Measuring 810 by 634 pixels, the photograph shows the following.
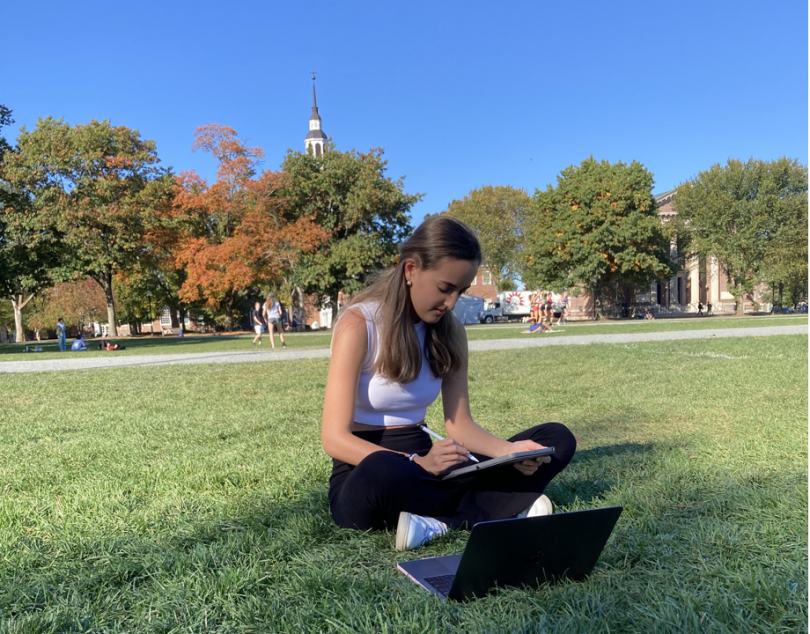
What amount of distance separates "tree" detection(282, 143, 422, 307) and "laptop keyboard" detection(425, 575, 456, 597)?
34976 mm

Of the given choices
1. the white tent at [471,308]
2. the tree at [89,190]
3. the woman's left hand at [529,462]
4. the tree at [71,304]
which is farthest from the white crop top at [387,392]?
the tree at [71,304]

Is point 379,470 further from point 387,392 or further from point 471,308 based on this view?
point 471,308

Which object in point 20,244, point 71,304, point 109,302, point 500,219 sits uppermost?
point 500,219

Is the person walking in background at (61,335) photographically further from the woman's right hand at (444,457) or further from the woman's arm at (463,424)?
the woman's right hand at (444,457)

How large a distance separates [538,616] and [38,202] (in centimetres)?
3290

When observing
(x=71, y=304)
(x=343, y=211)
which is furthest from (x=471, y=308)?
(x=71, y=304)

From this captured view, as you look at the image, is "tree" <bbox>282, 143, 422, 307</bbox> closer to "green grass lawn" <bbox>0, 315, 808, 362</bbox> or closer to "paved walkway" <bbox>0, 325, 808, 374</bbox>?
"green grass lawn" <bbox>0, 315, 808, 362</bbox>

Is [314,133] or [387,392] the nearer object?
[387,392]

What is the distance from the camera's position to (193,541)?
264cm

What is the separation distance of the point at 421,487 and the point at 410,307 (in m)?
0.76

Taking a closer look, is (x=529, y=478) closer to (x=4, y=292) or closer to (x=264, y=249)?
(x=4, y=292)

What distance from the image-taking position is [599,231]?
41.3 m

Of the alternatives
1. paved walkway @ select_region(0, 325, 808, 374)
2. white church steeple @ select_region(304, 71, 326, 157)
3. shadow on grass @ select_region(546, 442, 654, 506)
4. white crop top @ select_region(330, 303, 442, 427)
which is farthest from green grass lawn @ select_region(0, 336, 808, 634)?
white church steeple @ select_region(304, 71, 326, 157)

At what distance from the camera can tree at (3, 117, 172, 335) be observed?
29656mm
